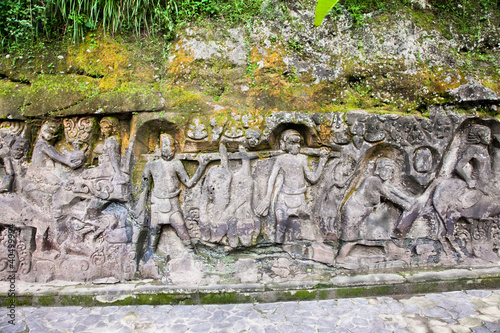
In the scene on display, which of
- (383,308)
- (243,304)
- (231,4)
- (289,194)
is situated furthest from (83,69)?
(383,308)

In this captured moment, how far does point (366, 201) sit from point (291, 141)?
1.39 m

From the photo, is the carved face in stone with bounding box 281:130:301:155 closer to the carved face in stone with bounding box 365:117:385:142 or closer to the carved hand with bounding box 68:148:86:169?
the carved face in stone with bounding box 365:117:385:142

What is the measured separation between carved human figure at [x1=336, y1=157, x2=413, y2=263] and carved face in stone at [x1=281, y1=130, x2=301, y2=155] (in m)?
1.08

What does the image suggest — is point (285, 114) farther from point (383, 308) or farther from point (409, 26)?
point (383, 308)

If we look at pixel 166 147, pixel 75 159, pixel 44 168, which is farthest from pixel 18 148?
pixel 166 147

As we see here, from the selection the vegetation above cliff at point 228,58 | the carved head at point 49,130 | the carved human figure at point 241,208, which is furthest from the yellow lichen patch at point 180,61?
the carved head at point 49,130

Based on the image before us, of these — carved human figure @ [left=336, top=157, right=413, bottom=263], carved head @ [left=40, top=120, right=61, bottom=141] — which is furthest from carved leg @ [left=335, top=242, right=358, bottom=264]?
carved head @ [left=40, top=120, right=61, bottom=141]

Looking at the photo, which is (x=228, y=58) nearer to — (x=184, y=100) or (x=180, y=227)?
(x=184, y=100)

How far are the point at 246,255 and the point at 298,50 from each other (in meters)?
3.10

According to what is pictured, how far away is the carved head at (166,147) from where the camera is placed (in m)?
5.21

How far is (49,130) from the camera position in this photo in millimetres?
5238

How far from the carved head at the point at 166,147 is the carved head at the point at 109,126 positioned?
2.28ft

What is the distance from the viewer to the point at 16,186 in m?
5.34

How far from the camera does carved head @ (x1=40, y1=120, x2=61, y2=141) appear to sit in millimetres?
5234
